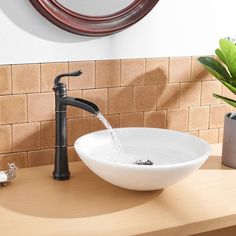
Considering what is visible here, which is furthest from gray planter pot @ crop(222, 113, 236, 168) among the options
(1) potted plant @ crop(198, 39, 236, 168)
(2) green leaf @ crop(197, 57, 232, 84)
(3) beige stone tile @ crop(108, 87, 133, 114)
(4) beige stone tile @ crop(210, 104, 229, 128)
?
(3) beige stone tile @ crop(108, 87, 133, 114)

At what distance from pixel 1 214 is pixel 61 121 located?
1.17ft

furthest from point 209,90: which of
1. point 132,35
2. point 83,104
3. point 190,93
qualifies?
point 83,104

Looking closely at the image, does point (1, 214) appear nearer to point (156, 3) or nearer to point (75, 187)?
point (75, 187)

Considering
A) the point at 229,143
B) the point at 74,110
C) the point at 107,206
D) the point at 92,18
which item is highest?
the point at 92,18

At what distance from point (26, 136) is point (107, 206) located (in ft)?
1.40

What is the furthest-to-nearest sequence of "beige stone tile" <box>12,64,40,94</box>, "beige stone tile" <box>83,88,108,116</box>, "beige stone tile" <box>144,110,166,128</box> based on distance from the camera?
1. "beige stone tile" <box>144,110,166,128</box>
2. "beige stone tile" <box>83,88,108,116</box>
3. "beige stone tile" <box>12,64,40,94</box>

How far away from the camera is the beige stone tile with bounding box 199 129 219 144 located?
72.9 inches

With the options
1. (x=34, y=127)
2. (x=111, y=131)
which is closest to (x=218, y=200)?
(x=111, y=131)

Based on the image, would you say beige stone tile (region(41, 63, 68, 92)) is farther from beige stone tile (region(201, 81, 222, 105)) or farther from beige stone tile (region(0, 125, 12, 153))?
beige stone tile (region(201, 81, 222, 105))

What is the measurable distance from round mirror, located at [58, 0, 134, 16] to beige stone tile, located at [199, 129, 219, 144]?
0.62 metres

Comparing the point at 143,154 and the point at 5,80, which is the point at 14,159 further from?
the point at 143,154

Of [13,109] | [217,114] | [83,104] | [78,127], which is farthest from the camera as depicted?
[217,114]

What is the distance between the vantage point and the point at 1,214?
3.97ft

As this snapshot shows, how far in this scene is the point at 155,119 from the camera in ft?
5.71
